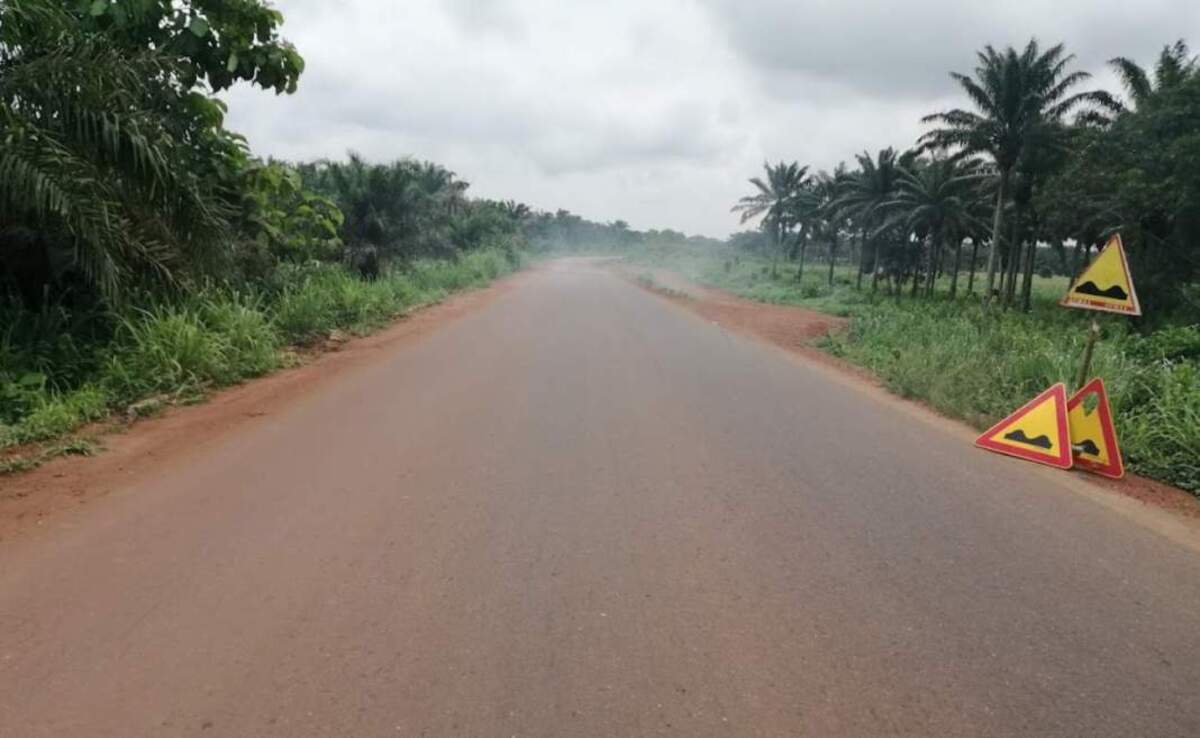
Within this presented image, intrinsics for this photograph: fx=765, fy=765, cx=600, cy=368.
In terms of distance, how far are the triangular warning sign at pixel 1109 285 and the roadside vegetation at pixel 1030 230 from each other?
1193 mm

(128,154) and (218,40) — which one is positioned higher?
(218,40)

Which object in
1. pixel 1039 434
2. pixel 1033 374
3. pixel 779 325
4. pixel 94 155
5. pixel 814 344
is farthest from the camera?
pixel 779 325

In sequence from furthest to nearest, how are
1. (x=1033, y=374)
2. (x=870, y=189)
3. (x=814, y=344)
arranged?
(x=870, y=189), (x=814, y=344), (x=1033, y=374)

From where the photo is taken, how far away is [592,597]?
350cm

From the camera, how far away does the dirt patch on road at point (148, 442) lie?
4.59 meters

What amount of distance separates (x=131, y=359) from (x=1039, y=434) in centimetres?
855

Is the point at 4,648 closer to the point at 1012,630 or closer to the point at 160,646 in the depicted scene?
the point at 160,646

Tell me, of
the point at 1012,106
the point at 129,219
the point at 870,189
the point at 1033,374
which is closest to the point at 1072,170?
the point at 1012,106

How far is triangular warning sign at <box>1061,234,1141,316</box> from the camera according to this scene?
627 cm

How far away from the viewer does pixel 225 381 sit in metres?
8.33

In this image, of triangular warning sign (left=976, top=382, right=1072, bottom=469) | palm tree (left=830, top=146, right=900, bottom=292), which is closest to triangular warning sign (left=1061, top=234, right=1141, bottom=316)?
triangular warning sign (left=976, top=382, right=1072, bottom=469)

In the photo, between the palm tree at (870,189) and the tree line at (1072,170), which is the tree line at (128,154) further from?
the palm tree at (870,189)

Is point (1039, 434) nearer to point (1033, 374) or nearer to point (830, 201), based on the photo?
point (1033, 374)

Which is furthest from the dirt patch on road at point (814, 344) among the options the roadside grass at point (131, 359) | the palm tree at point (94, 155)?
the palm tree at point (94, 155)
